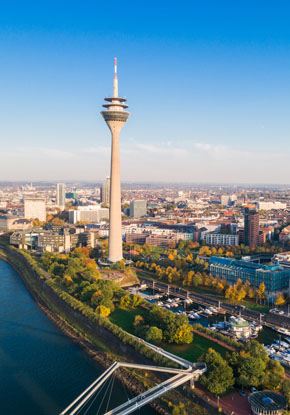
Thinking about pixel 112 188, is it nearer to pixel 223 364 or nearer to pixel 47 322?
pixel 47 322

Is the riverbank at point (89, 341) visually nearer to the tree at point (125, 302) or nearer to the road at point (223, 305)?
the tree at point (125, 302)

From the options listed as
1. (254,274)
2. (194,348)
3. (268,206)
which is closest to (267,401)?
(194,348)

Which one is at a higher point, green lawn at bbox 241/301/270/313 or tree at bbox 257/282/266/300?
tree at bbox 257/282/266/300

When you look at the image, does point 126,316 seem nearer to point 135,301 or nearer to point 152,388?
point 135,301

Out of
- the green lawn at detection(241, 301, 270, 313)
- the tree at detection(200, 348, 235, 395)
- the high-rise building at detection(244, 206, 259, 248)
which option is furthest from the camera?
the high-rise building at detection(244, 206, 259, 248)

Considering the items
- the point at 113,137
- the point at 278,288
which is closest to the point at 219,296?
the point at 278,288

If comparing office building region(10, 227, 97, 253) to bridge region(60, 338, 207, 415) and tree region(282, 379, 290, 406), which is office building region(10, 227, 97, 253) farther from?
tree region(282, 379, 290, 406)

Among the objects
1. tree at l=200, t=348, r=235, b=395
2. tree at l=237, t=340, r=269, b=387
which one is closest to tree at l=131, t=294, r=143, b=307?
tree at l=237, t=340, r=269, b=387

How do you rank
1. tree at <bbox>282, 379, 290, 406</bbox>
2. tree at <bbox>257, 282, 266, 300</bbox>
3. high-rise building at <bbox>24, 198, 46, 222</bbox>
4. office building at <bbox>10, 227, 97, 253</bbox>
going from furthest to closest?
high-rise building at <bbox>24, 198, 46, 222</bbox>
office building at <bbox>10, 227, 97, 253</bbox>
tree at <bbox>257, 282, 266, 300</bbox>
tree at <bbox>282, 379, 290, 406</bbox>
